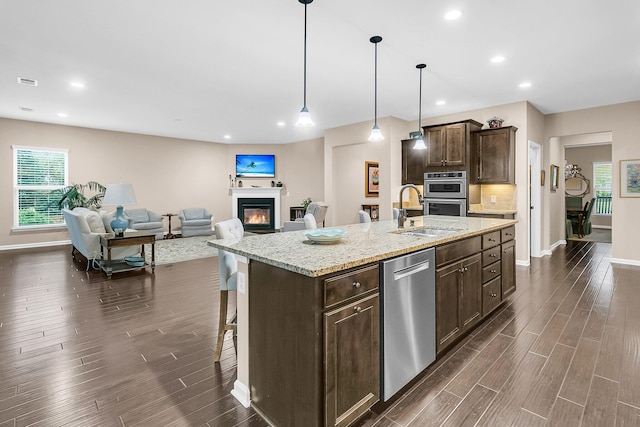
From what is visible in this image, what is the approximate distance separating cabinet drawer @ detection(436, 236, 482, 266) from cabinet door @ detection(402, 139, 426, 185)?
391 centimetres

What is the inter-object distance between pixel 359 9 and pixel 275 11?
2.37ft

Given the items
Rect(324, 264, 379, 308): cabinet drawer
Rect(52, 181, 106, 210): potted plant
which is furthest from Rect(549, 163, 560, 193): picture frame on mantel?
Rect(52, 181, 106, 210): potted plant

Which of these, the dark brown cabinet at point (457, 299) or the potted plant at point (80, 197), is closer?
the dark brown cabinet at point (457, 299)

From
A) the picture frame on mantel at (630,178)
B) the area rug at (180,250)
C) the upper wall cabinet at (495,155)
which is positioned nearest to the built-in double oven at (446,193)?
the upper wall cabinet at (495,155)

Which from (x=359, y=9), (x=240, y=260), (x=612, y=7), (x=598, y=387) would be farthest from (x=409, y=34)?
(x=598, y=387)

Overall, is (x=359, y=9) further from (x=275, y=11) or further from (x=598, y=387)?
(x=598, y=387)

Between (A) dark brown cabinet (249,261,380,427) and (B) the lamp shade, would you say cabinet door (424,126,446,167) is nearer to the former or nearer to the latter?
(A) dark brown cabinet (249,261,380,427)

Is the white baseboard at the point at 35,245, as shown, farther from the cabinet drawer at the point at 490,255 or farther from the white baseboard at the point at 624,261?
the white baseboard at the point at 624,261

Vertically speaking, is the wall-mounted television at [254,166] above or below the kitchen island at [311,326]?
above

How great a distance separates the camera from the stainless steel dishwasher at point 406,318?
5.86 feet

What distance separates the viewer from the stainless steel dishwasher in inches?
70.3

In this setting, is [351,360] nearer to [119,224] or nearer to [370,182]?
[119,224]

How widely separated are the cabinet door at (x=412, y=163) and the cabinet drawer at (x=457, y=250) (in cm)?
391

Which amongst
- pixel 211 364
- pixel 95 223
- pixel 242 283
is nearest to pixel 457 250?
pixel 242 283
